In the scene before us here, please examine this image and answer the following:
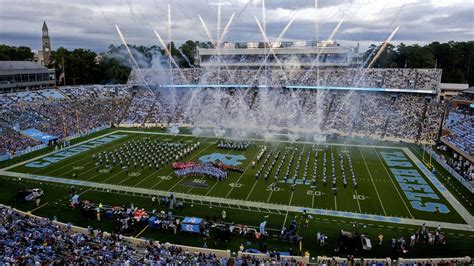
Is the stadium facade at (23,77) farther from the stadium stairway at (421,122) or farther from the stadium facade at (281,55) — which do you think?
the stadium stairway at (421,122)

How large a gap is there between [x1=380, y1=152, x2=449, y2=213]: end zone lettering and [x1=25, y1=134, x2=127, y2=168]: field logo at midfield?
86.2 feet

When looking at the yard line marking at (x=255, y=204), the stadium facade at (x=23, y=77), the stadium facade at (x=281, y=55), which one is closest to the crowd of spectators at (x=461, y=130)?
the yard line marking at (x=255, y=204)

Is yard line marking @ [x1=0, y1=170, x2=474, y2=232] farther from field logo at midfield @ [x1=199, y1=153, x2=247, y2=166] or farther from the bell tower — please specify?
the bell tower

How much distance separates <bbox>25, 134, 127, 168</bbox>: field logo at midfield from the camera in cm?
3017

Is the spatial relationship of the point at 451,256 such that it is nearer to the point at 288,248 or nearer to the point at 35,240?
the point at 288,248

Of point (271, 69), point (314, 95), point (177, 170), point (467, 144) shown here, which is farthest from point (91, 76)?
point (467, 144)

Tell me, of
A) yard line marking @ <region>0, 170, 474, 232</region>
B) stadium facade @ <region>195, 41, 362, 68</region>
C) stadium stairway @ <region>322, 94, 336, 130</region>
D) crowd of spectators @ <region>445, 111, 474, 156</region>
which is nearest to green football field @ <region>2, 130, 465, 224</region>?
yard line marking @ <region>0, 170, 474, 232</region>

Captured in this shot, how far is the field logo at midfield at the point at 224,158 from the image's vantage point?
29984 millimetres

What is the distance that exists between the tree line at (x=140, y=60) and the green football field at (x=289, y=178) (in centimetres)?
3322

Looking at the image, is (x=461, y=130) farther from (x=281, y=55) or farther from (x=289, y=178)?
(x=281, y=55)

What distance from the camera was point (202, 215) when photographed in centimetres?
2008

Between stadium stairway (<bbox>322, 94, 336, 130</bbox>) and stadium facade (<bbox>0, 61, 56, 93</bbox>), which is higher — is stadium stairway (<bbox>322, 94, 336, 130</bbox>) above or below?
below

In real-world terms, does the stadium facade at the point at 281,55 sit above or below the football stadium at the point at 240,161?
above

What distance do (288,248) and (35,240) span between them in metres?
10.4
